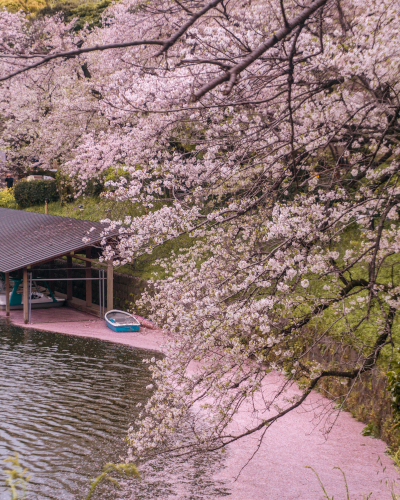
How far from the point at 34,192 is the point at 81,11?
11.7 metres

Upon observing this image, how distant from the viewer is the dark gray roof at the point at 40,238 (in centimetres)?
1560

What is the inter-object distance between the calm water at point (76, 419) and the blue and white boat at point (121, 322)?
1720mm

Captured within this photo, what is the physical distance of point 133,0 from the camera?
624 inches

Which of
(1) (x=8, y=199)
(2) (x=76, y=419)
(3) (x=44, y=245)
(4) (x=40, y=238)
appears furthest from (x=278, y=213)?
(1) (x=8, y=199)

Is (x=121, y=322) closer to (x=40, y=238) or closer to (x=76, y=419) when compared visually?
(x=40, y=238)

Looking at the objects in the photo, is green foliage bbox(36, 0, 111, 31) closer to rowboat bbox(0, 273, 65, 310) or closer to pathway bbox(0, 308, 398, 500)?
rowboat bbox(0, 273, 65, 310)

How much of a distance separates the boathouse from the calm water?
304cm

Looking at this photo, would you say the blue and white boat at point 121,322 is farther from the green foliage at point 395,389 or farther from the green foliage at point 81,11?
the green foliage at point 81,11

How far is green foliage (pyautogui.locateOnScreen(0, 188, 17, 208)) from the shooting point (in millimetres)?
34000

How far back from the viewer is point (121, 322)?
15.4 metres

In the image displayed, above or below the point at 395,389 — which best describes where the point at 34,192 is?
above

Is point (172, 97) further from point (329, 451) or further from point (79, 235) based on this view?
point (79, 235)

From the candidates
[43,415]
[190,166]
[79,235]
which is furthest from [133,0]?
[43,415]

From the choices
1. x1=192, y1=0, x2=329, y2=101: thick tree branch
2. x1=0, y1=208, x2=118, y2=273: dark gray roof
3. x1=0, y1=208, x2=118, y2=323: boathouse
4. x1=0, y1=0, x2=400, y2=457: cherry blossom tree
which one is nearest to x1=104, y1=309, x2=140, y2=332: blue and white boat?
x1=0, y1=208, x2=118, y2=323: boathouse
